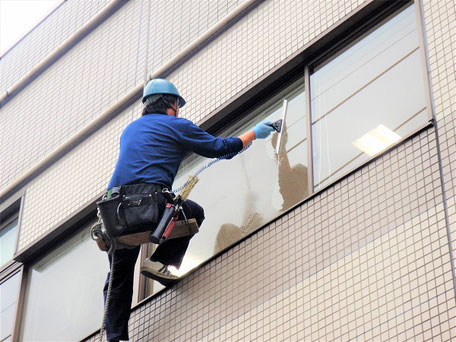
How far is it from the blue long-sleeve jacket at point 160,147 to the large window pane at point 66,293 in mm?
1664

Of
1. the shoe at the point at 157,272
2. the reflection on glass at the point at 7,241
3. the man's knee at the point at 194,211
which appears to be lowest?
the shoe at the point at 157,272

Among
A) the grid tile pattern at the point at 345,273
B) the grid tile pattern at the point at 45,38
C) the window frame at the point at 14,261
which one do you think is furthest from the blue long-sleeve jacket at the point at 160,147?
the grid tile pattern at the point at 45,38

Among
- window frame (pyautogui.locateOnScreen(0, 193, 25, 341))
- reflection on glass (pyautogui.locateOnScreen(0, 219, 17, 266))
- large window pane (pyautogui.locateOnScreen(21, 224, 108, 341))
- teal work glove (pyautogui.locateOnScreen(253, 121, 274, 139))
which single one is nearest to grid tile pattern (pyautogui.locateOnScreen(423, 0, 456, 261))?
teal work glove (pyautogui.locateOnScreen(253, 121, 274, 139))

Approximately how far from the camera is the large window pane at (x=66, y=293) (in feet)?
27.8

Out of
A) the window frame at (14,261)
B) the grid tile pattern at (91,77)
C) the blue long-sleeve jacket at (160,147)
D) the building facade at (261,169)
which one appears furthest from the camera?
the grid tile pattern at (91,77)

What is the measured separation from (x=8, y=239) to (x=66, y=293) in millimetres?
1582

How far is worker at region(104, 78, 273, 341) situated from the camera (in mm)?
7102

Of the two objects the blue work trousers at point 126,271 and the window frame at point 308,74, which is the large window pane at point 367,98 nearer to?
the window frame at point 308,74

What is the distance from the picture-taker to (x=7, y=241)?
400 inches

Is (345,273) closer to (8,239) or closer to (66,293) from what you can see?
(66,293)

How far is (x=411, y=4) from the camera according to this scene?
7137mm

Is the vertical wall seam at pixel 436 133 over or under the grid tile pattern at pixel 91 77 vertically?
under

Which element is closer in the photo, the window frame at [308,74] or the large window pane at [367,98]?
the large window pane at [367,98]

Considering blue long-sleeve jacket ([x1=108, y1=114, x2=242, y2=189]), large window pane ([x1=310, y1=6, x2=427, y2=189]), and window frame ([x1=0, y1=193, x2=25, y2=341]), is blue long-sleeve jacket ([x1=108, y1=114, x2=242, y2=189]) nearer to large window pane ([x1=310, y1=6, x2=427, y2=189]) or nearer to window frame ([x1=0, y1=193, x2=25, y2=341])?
large window pane ([x1=310, y1=6, x2=427, y2=189])
